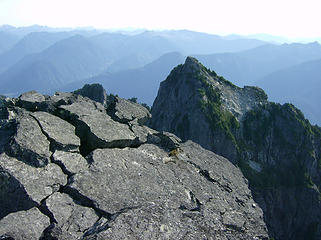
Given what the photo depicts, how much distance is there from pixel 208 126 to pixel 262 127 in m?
12.4

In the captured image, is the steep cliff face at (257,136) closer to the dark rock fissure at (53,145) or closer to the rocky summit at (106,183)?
the rocky summit at (106,183)

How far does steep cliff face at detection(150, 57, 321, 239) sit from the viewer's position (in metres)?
48.1

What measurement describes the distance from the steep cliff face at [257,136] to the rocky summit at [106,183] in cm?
2569

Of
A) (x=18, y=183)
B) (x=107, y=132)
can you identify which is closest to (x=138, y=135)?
(x=107, y=132)

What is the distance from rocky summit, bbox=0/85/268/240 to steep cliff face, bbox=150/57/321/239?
25.7 meters

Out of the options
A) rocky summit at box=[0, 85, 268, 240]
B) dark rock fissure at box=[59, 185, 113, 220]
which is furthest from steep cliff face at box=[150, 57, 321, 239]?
dark rock fissure at box=[59, 185, 113, 220]

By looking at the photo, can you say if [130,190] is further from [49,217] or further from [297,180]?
[297,180]

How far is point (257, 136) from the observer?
56.9 metres

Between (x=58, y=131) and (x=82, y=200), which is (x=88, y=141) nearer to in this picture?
(x=58, y=131)

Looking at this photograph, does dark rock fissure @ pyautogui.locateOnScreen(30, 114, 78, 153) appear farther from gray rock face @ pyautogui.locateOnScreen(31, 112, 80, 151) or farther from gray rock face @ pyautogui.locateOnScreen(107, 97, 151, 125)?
gray rock face @ pyautogui.locateOnScreen(107, 97, 151, 125)

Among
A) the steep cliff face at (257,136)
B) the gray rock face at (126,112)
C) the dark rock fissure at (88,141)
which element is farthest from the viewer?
the steep cliff face at (257,136)

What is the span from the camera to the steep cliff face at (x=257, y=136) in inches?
1895

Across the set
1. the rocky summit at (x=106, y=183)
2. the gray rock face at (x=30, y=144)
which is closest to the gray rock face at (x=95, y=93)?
the rocky summit at (x=106, y=183)

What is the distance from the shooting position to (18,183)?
15867 mm
